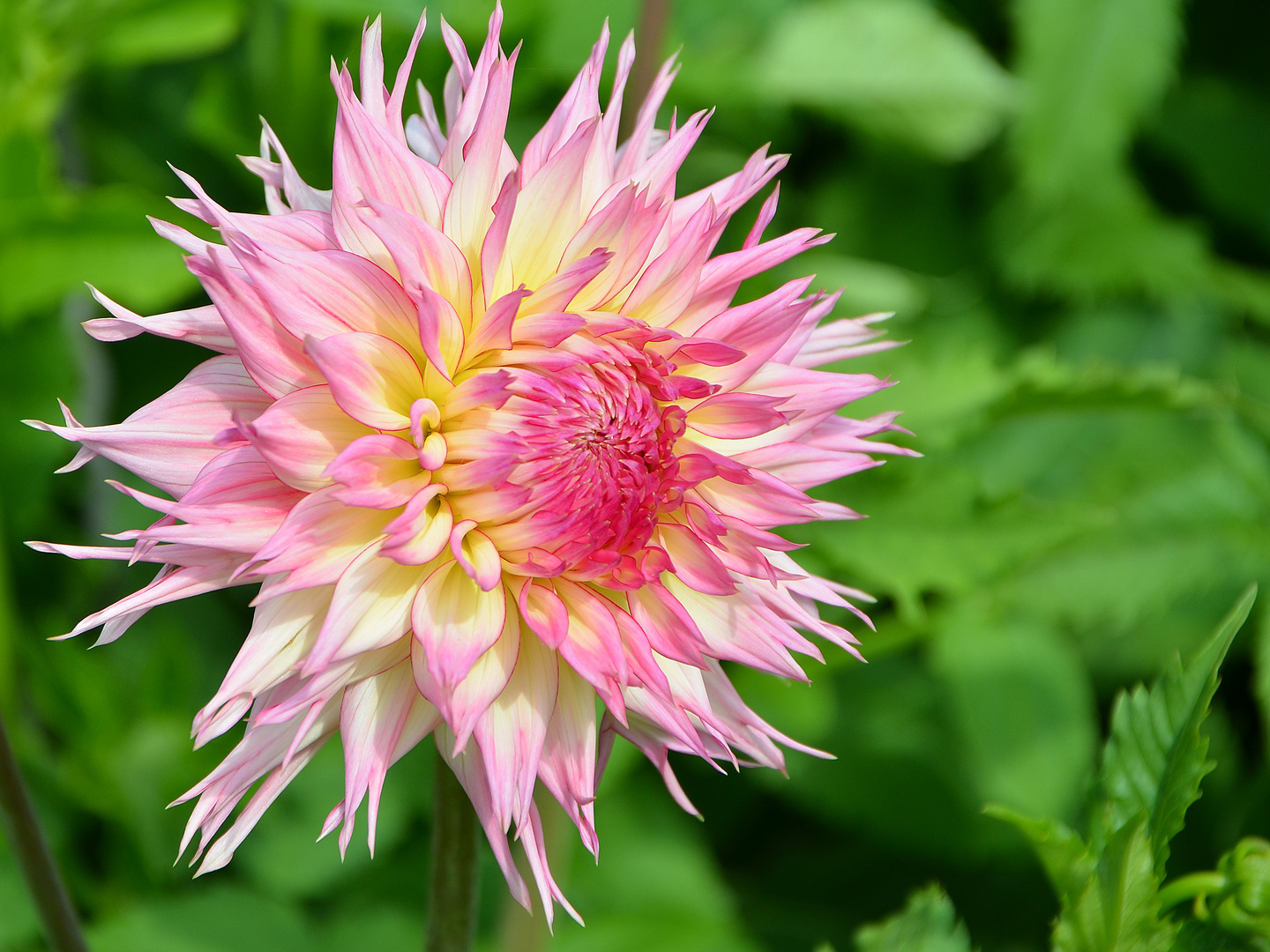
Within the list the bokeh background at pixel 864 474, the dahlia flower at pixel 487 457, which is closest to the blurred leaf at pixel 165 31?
the bokeh background at pixel 864 474

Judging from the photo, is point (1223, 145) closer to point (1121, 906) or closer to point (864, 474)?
point (864, 474)

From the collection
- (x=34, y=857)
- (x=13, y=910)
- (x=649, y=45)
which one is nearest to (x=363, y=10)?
(x=649, y=45)

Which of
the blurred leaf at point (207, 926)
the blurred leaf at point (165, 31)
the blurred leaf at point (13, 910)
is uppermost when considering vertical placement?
the blurred leaf at point (165, 31)

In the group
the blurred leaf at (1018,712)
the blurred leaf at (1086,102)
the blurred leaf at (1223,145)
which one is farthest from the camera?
the blurred leaf at (1223,145)

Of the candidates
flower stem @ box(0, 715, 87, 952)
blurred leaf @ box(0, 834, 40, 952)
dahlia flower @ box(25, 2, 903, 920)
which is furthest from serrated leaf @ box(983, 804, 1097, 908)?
blurred leaf @ box(0, 834, 40, 952)

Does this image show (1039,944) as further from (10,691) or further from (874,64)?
(10,691)

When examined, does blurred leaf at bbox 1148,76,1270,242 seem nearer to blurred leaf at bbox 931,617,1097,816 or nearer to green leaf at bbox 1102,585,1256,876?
blurred leaf at bbox 931,617,1097,816

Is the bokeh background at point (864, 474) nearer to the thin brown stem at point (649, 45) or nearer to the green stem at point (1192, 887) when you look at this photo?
the thin brown stem at point (649, 45)
